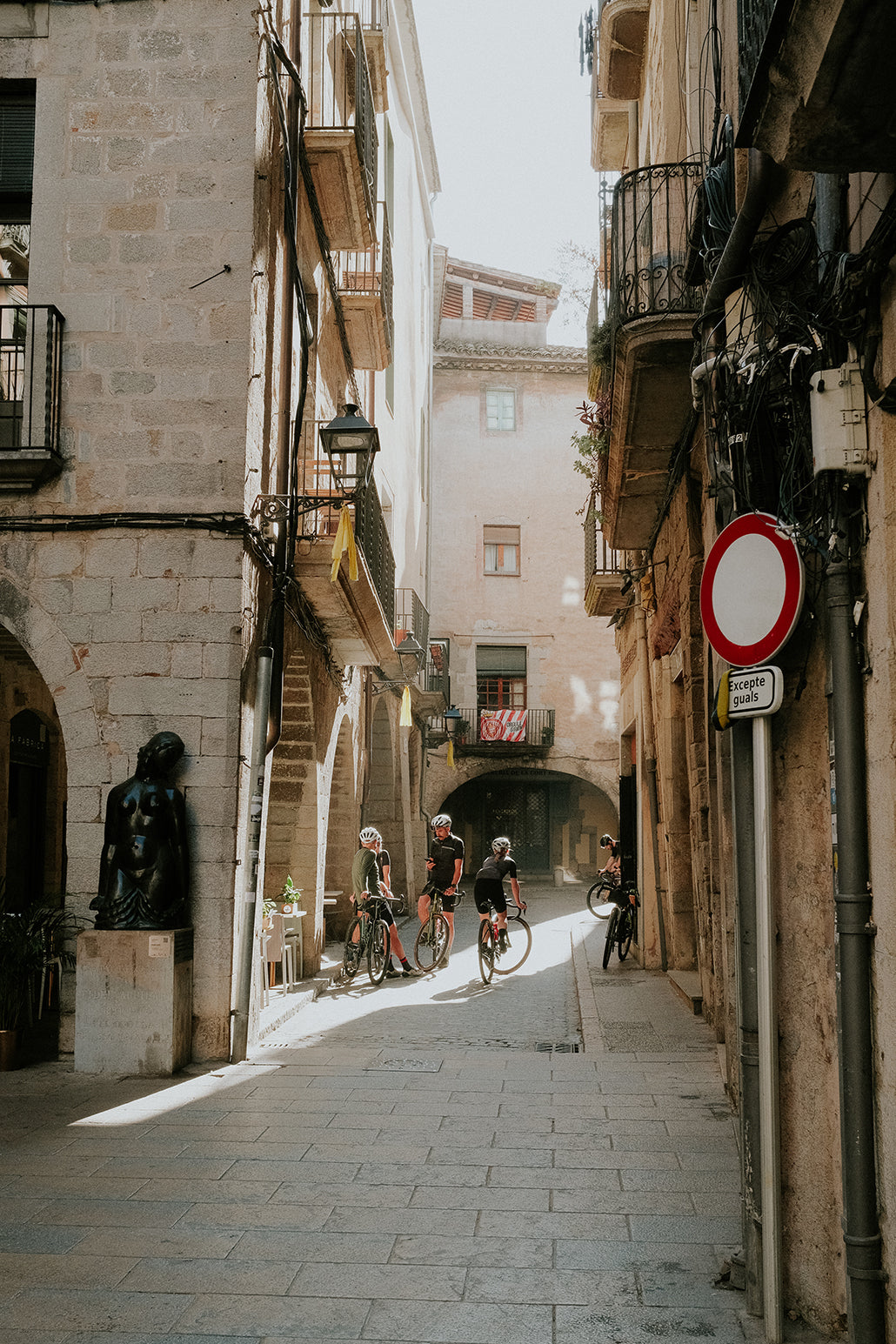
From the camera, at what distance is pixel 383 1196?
5504 mm

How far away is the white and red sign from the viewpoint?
32281mm

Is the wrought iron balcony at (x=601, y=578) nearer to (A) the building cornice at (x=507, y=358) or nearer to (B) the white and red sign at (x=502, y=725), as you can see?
(B) the white and red sign at (x=502, y=725)

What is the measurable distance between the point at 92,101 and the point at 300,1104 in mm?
7370

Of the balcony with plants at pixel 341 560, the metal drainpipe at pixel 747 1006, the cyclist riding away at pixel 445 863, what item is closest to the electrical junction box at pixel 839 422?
the metal drainpipe at pixel 747 1006

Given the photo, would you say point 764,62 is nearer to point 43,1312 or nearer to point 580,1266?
point 580,1266

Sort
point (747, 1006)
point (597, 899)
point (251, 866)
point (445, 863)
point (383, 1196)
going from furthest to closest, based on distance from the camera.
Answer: point (597, 899), point (445, 863), point (251, 866), point (383, 1196), point (747, 1006)

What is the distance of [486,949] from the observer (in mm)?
12961

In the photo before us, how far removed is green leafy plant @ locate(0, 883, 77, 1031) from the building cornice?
27.7 meters

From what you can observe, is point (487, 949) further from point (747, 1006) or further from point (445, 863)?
point (747, 1006)

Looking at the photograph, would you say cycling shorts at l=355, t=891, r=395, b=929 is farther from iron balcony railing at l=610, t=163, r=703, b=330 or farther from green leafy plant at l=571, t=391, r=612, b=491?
iron balcony railing at l=610, t=163, r=703, b=330

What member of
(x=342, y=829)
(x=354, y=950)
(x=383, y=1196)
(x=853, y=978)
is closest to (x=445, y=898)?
(x=354, y=950)

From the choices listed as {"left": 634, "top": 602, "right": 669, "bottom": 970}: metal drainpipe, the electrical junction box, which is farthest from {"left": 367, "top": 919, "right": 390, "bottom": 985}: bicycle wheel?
the electrical junction box

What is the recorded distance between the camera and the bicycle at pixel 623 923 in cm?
1409

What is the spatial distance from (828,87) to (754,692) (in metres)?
1.90
